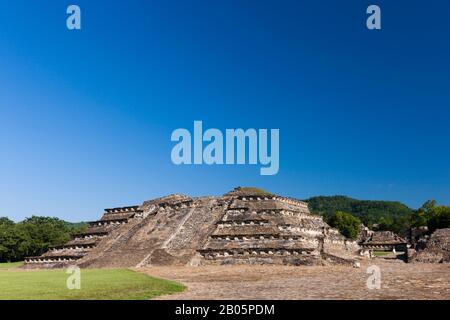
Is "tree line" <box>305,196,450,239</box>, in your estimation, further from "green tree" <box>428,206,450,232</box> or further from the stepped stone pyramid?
the stepped stone pyramid

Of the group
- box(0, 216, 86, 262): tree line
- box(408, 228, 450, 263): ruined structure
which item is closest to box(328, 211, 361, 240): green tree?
box(408, 228, 450, 263): ruined structure

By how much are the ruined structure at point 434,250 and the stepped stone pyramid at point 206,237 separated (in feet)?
18.9

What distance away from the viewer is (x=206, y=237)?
3728 centimetres

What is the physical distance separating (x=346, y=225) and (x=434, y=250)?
41.1 metres

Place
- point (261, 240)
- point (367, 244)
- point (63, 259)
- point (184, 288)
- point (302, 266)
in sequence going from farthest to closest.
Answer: point (367, 244), point (63, 259), point (261, 240), point (302, 266), point (184, 288)

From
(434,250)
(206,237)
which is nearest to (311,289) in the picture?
(206,237)

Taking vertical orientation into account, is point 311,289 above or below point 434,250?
above

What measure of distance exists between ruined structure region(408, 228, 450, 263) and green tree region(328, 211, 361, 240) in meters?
36.5

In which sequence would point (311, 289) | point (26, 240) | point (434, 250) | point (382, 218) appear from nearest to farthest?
point (311, 289)
point (434, 250)
point (26, 240)
point (382, 218)

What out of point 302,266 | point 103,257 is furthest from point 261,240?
point 103,257

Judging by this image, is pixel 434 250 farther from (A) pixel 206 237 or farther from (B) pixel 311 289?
(B) pixel 311 289
